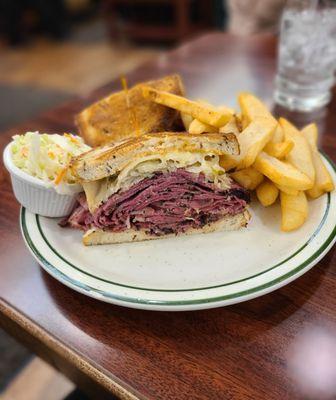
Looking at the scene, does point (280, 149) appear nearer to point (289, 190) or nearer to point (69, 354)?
point (289, 190)

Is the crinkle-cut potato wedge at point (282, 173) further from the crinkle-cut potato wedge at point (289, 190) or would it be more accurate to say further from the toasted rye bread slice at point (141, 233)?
the toasted rye bread slice at point (141, 233)

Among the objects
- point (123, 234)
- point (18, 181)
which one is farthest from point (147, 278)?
point (18, 181)

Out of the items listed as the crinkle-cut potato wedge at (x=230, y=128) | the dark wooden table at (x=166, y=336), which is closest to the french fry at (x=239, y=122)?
the crinkle-cut potato wedge at (x=230, y=128)

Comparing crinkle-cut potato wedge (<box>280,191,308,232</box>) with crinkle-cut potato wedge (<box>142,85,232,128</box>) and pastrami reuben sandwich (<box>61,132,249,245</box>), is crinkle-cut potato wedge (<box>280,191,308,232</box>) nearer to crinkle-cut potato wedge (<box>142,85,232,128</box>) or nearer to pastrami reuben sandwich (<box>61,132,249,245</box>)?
pastrami reuben sandwich (<box>61,132,249,245</box>)

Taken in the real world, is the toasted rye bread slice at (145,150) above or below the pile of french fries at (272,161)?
above

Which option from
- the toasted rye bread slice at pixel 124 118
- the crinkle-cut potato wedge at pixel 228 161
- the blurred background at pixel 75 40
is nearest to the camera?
the crinkle-cut potato wedge at pixel 228 161

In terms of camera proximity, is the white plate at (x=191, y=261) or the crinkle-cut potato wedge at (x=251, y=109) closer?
the white plate at (x=191, y=261)
